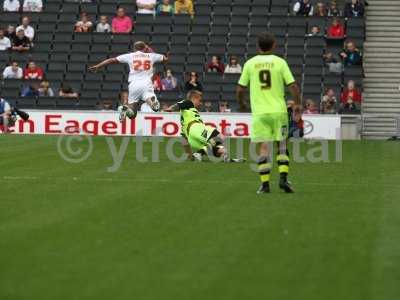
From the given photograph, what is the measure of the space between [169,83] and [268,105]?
21989 mm

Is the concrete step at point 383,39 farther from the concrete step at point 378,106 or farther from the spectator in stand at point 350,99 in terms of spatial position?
the spectator in stand at point 350,99

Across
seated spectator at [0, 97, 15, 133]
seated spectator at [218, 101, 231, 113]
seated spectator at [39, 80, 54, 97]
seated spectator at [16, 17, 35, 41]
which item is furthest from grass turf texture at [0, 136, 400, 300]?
seated spectator at [16, 17, 35, 41]

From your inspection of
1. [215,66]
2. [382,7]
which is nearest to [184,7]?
[215,66]

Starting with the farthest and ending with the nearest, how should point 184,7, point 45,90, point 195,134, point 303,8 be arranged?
point 184,7 → point 303,8 → point 45,90 → point 195,134

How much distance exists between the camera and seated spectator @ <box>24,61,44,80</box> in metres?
40.1

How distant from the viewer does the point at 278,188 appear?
17812 millimetres

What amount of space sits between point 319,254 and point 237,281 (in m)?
1.63

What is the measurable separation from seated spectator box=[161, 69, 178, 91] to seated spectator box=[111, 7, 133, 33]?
3.20m

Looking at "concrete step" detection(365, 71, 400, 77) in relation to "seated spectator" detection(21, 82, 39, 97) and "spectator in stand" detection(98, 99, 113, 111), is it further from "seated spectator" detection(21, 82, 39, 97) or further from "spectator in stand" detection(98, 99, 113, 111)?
"seated spectator" detection(21, 82, 39, 97)

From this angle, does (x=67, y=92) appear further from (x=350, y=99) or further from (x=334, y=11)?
(x=334, y=11)

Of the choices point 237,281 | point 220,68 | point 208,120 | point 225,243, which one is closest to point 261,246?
point 225,243

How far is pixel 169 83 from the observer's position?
39000mm

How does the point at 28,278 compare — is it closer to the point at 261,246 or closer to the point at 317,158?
the point at 261,246

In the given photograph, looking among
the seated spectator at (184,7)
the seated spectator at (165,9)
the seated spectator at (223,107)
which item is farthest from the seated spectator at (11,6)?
the seated spectator at (223,107)
